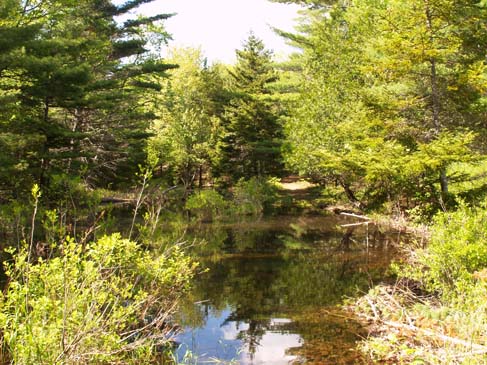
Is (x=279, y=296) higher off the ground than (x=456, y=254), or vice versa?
(x=456, y=254)

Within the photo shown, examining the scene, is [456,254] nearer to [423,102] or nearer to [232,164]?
[423,102]

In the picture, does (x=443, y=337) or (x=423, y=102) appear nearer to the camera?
(x=443, y=337)

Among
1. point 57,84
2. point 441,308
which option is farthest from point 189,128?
point 441,308

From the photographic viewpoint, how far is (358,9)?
2872cm

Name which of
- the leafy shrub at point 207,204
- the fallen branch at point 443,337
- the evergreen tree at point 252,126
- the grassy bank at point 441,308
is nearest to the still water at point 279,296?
the grassy bank at point 441,308

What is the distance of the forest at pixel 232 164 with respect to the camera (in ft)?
18.6

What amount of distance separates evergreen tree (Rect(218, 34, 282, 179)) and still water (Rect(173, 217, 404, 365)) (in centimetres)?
1344

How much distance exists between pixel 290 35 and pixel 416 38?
23.2 m

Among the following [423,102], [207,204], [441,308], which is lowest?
[207,204]

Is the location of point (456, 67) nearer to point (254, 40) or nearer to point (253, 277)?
point (253, 277)

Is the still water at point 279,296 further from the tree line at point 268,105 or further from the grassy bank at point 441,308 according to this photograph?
the tree line at point 268,105

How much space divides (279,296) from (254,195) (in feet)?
59.7

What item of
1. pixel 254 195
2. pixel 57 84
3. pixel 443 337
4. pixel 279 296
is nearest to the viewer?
pixel 443 337

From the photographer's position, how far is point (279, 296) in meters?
10.6
